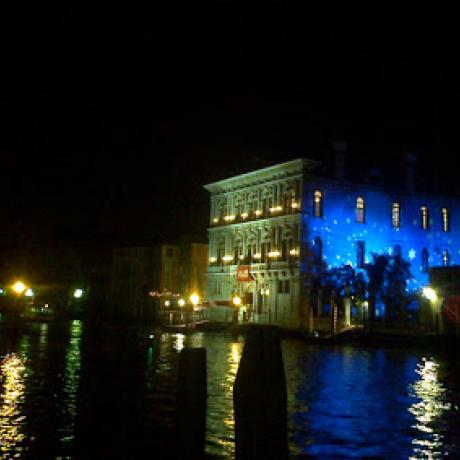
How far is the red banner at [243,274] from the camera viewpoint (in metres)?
56.9

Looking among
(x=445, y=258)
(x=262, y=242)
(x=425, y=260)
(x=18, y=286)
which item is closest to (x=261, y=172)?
(x=262, y=242)

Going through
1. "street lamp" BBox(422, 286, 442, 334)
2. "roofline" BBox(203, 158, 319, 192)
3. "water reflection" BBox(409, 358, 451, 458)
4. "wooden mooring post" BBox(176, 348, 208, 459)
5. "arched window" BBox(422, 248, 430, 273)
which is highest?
"roofline" BBox(203, 158, 319, 192)

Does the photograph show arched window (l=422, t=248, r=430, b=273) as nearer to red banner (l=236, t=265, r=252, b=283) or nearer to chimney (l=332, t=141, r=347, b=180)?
chimney (l=332, t=141, r=347, b=180)

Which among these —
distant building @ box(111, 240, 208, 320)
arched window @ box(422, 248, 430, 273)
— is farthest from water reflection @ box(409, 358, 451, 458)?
distant building @ box(111, 240, 208, 320)

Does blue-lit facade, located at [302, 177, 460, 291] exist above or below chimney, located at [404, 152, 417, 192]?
below

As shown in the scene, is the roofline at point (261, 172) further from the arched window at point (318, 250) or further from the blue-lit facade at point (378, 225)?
the arched window at point (318, 250)

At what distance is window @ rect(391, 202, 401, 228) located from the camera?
186 feet

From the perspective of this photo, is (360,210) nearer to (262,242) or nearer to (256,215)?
(262,242)

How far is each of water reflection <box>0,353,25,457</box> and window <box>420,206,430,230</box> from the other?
43785mm

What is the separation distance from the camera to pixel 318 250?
5406 cm

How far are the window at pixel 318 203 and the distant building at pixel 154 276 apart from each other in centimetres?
1816

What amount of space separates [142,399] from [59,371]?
5426 millimetres

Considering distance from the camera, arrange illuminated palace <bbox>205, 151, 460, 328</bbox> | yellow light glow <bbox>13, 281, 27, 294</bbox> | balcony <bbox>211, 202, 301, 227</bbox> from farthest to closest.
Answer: balcony <bbox>211, 202, 301, 227</bbox> → illuminated palace <bbox>205, 151, 460, 328</bbox> → yellow light glow <bbox>13, 281, 27, 294</bbox>

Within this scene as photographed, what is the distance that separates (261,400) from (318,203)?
48.4 m
